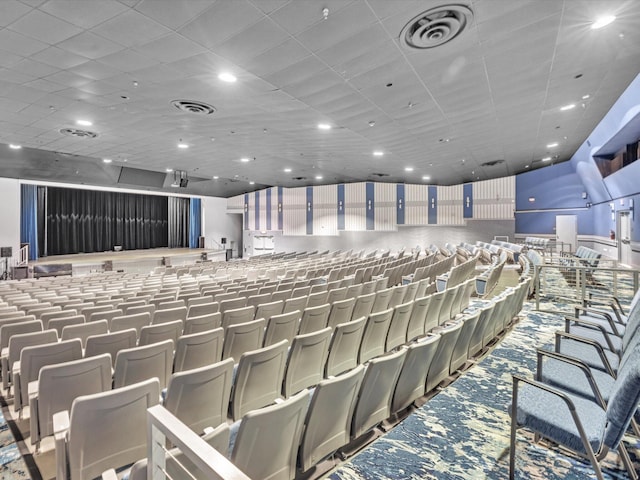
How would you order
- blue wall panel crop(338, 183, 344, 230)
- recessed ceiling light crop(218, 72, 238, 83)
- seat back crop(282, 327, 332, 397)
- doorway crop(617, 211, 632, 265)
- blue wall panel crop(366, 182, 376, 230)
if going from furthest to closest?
blue wall panel crop(338, 183, 344, 230), blue wall panel crop(366, 182, 376, 230), doorway crop(617, 211, 632, 265), recessed ceiling light crop(218, 72, 238, 83), seat back crop(282, 327, 332, 397)

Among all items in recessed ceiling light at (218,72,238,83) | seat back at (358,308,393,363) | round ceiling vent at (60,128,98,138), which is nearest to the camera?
seat back at (358,308,393,363)

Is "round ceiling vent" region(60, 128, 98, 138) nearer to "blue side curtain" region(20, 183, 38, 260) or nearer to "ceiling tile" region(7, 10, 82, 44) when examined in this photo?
→ "ceiling tile" region(7, 10, 82, 44)

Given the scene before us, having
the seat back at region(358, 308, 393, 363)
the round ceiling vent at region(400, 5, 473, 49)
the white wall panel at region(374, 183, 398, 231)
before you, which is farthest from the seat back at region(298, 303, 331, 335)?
the white wall panel at region(374, 183, 398, 231)

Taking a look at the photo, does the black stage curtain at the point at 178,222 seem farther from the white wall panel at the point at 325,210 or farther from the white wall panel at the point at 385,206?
the white wall panel at the point at 385,206

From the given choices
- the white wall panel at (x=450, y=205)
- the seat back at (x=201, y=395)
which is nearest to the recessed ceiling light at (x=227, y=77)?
the seat back at (x=201, y=395)

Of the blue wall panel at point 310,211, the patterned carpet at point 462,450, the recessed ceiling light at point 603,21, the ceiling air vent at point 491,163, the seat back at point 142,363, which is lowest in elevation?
the patterned carpet at point 462,450

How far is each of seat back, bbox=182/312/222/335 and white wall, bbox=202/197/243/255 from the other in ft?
65.9

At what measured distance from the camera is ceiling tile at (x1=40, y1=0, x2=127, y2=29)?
3.82 m

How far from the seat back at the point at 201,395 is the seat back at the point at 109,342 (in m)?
Result: 1.40

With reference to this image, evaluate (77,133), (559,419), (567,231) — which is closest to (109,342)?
(559,419)

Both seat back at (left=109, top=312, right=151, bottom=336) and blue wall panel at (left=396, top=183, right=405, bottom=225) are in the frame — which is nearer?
seat back at (left=109, top=312, right=151, bottom=336)

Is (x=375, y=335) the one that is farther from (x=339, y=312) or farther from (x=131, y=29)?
(x=131, y=29)

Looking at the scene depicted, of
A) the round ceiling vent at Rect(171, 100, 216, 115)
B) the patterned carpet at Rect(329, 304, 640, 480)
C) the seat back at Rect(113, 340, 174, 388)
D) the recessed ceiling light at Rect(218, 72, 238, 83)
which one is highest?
A: the round ceiling vent at Rect(171, 100, 216, 115)

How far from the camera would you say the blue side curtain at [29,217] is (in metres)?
16.1
